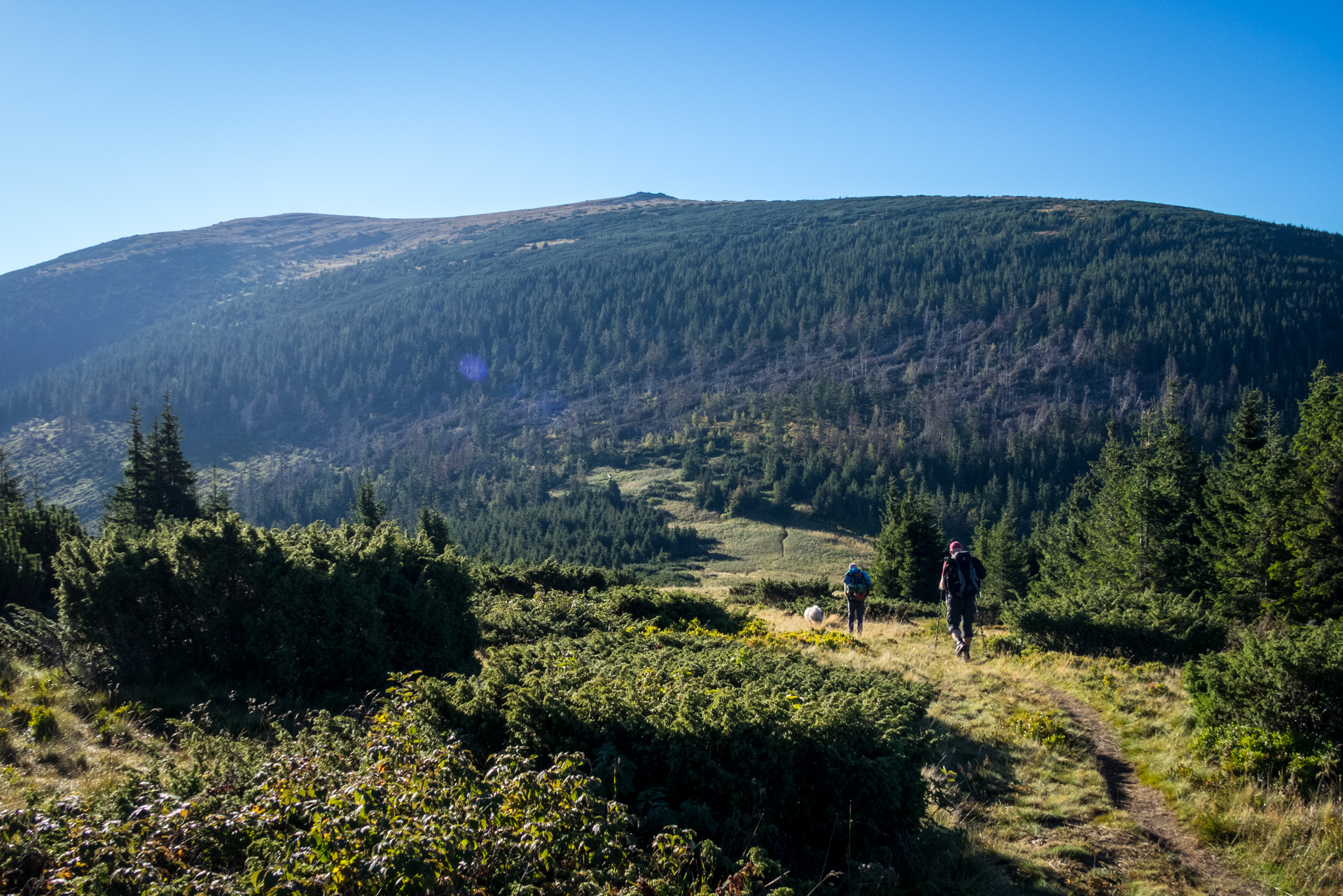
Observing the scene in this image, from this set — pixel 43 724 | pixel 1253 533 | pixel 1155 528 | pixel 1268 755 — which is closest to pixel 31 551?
pixel 43 724

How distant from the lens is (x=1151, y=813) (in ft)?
21.8

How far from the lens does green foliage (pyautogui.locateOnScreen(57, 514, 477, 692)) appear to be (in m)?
8.16

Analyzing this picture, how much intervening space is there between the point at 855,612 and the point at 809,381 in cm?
14310

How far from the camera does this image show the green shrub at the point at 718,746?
475 cm

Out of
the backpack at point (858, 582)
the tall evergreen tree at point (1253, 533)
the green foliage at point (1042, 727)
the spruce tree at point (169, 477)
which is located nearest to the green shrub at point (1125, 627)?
the backpack at point (858, 582)

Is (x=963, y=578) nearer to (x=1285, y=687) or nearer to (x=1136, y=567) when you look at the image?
(x=1285, y=687)

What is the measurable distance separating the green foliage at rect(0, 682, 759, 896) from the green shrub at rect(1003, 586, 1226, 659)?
1262cm

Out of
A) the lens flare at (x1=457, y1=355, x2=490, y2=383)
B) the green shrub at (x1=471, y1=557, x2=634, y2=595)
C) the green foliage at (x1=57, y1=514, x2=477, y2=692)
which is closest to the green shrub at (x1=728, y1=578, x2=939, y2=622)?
the green shrub at (x1=471, y1=557, x2=634, y2=595)

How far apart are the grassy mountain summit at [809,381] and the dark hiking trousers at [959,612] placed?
9199cm

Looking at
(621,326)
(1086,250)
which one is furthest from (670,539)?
(1086,250)

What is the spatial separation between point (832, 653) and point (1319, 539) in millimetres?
13653

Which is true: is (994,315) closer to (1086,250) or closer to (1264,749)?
(1086,250)

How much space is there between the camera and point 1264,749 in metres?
6.57

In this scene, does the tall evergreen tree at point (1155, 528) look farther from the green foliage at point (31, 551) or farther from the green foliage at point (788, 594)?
the green foliage at point (31, 551)
